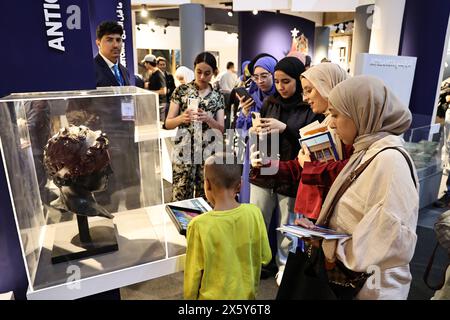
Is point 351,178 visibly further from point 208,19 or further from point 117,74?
point 208,19

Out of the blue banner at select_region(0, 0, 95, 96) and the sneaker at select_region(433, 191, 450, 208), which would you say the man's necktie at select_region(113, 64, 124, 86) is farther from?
the sneaker at select_region(433, 191, 450, 208)

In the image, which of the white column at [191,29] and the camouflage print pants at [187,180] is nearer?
the camouflage print pants at [187,180]

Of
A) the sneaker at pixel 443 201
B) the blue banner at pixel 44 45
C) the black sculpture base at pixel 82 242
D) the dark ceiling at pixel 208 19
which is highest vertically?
the dark ceiling at pixel 208 19

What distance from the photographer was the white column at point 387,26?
11.4ft

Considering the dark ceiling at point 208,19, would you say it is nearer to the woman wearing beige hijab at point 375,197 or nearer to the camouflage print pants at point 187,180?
the camouflage print pants at point 187,180

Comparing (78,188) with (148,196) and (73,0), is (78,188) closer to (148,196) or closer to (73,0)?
(148,196)

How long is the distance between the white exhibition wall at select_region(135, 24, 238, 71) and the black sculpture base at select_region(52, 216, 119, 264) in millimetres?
10454

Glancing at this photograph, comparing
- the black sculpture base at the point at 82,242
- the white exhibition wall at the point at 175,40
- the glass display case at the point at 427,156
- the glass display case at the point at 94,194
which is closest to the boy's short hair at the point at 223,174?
the glass display case at the point at 94,194

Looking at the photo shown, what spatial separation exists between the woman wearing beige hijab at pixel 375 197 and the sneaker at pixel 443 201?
11.4 feet

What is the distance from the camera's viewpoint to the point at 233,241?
1.38 m

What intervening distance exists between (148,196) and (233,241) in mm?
584

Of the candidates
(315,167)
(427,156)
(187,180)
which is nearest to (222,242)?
(315,167)

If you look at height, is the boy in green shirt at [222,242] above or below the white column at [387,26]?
below
